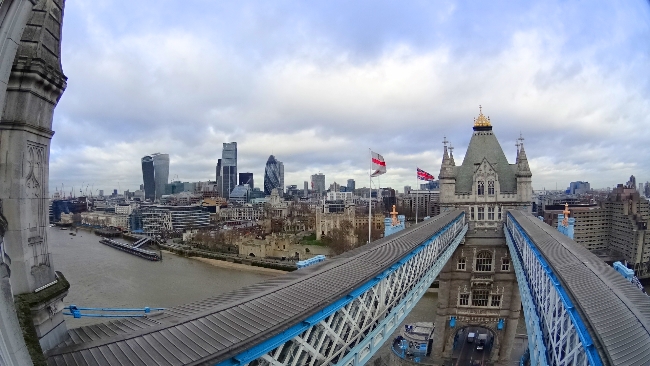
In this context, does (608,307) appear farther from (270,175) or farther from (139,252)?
(270,175)

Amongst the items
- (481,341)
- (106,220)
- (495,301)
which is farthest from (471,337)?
(106,220)

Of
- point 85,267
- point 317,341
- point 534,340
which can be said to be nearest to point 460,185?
point 534,340

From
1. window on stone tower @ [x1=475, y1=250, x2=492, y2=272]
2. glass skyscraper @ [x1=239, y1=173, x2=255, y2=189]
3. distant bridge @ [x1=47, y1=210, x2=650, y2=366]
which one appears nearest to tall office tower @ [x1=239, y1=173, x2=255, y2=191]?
glass skyscraper @ [x1=239, y1=173, x2=255, y2=189]

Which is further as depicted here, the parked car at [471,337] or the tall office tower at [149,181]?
the tall office tower at [149,181]

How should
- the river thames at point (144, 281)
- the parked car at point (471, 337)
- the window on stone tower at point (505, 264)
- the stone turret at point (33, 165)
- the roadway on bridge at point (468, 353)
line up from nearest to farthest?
the stone turret at point (33, 165) < the roadway on bridge at point (468, 353) < the window on stone tower at point (505, 264) < the parked car at point (471, 337) < the river thames at point (144, 281)

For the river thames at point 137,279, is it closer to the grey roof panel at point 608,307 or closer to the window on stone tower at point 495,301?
the window on stone tower at point 495,301

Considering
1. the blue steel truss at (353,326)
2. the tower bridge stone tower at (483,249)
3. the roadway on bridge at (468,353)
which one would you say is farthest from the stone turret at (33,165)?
the tower bridge stone tower at (483,249)

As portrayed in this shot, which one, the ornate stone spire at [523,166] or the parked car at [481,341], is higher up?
the ornate stone spire at [523,166]
